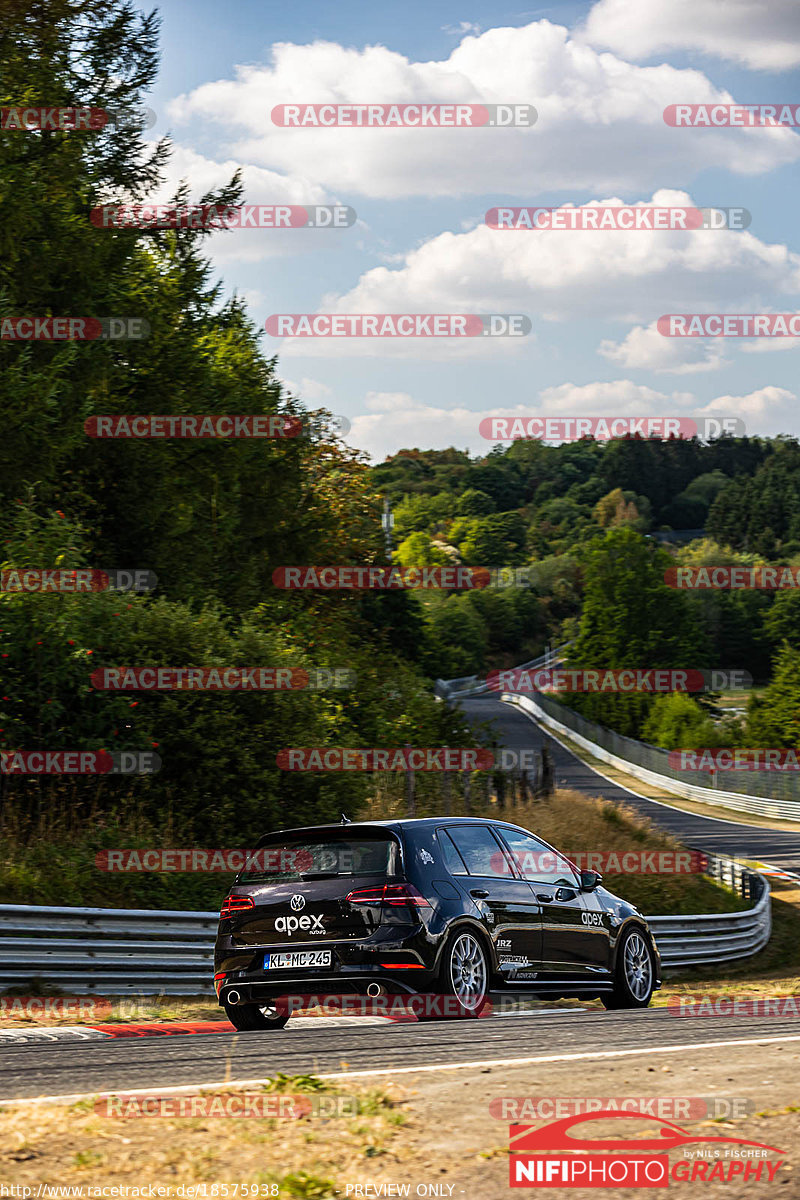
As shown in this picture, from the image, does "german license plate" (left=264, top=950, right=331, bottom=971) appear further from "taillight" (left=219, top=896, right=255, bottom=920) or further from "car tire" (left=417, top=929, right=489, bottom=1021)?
"car tire" (left=417, top=929, right=489, bottom=1021)

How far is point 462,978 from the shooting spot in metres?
9.01

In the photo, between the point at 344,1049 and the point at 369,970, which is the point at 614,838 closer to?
the point at 369,970

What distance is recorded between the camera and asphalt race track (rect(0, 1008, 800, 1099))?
595 cm

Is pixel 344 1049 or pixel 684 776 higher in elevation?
pixel 344 1049

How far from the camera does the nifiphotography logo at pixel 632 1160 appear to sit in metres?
4.21

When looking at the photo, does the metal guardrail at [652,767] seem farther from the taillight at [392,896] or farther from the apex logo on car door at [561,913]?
the taillight at [392,896]

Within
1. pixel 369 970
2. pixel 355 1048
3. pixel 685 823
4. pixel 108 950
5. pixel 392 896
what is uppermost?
pixel 392 896

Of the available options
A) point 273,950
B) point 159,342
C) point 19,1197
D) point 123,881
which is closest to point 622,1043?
point 273,950

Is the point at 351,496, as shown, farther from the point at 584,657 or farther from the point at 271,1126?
the point at 584,657

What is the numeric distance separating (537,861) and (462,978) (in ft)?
5.34

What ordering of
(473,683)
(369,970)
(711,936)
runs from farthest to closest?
(473,683) < (711,936) < (369,970)

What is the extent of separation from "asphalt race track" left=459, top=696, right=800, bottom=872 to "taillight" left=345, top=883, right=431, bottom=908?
57.8 ft

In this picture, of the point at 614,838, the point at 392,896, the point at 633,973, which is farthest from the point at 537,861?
the point at 614,838

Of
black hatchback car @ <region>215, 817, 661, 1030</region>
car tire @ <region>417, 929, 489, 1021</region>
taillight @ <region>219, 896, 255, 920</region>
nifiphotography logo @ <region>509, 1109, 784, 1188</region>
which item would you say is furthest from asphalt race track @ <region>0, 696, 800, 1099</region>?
nifiphotography logo @ <region>509, 1109, 784, 1188</region>
